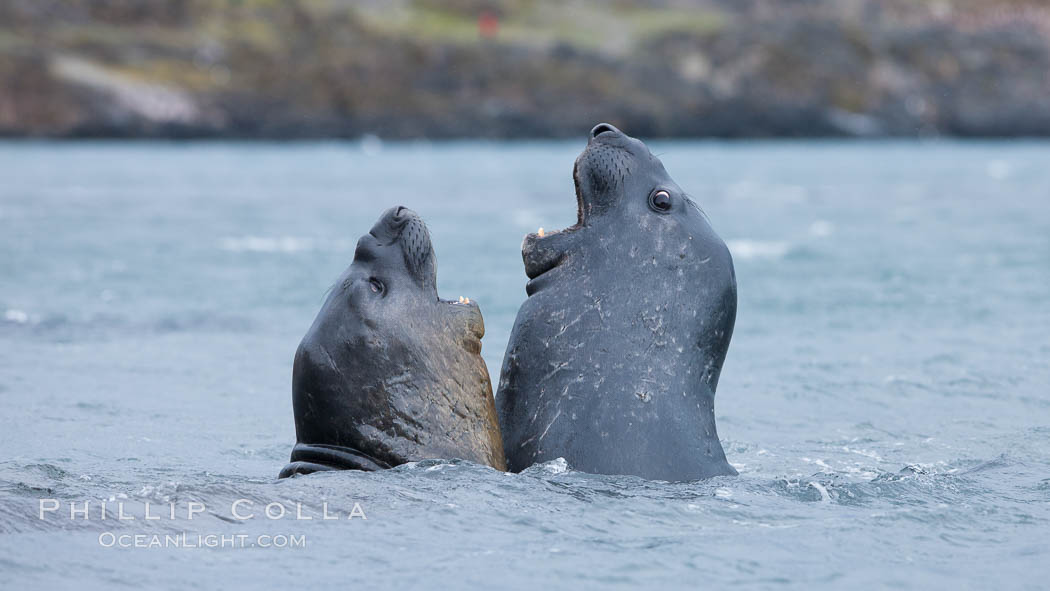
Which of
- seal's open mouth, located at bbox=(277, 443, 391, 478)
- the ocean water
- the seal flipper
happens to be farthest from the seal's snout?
seal's open mouth, located at bbox=(277, 443, 391, 478)

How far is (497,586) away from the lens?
5473mm

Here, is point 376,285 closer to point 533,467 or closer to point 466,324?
point 466,324

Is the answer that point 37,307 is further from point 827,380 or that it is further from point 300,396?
point 300,396

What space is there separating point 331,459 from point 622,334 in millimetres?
1309

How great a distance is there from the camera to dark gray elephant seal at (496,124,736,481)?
6207 mm

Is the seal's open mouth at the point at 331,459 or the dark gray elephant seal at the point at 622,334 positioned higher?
the dark gray elephant seal at the point at 622,334

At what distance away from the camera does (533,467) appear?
630 cm

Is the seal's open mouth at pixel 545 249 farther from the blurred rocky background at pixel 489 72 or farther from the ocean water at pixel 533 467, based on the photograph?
the blurred rocky background at pixel 489 72

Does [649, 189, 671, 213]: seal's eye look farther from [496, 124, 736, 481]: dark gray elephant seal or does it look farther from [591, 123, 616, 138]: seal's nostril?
[591, 123, 616, 138]: seal's nostril

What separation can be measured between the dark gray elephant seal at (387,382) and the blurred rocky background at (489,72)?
63.4m

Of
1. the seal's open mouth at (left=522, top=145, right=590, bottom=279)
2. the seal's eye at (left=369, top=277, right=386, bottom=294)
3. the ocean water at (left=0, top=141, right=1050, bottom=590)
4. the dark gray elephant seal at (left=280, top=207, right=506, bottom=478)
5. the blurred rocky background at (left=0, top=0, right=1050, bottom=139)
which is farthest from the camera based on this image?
the blurred rocky background at (left=0, top=0, right=1050, bottom=139)

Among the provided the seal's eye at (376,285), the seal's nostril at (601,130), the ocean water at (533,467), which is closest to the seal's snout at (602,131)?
the seal's nostril at (601,130)

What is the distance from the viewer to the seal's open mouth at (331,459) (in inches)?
244

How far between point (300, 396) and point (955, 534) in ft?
9.03
